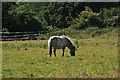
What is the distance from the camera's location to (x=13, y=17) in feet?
169

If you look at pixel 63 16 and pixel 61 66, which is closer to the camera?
pixel 61 66

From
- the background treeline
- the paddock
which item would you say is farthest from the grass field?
the background treeline

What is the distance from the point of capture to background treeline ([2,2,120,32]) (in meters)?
51.7

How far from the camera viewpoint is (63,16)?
6191 cm

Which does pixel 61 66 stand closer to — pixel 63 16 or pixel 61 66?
pixel 61 66

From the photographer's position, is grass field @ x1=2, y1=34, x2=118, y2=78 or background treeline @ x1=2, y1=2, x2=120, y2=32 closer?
grass field @ x1=2, y1=34, x2=118, y2=78

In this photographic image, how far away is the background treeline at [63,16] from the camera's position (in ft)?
170

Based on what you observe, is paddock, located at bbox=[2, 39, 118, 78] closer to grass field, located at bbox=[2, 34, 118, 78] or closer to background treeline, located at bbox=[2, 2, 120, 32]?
grass field, located at bbox=[2, 34, 118, 78]

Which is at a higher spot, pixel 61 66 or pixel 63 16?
pixel 63 16

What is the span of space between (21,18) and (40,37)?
11212 millimetres

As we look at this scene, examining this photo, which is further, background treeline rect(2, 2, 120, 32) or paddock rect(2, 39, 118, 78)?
background treeline rect(2, 2, 120, 32)

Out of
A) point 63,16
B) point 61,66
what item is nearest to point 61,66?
point 61,66

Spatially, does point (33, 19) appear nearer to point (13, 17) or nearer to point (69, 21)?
point (13, 17)

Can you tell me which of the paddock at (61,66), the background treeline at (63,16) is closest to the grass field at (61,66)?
the paddock at (61,66)
